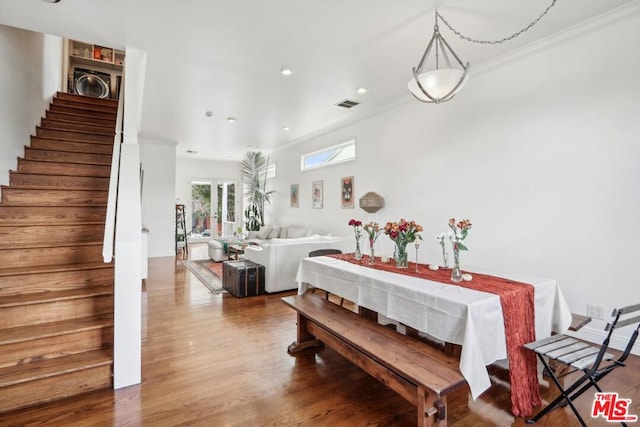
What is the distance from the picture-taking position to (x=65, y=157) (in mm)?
3742

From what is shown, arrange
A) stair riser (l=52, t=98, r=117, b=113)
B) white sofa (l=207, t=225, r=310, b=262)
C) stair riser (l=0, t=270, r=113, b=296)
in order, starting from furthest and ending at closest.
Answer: white sofa (l=207, t=225, r=310, b=262)
stair riser (l=52, t=98, r=117, b=113)
stair riser (l=0, t=270, r=113, b=296)

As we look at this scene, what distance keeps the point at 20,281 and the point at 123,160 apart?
1.30 meters

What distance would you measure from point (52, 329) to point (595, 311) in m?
4.52

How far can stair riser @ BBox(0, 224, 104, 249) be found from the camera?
2811 millimetres

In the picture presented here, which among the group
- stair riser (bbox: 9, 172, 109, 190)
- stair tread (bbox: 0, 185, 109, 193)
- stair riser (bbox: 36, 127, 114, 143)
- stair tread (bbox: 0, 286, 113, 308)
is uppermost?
stair riser (bbox: 36, 127, 114, 143)

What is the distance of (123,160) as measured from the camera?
2.37m

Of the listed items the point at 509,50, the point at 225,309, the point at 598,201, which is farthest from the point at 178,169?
the point at 598,201

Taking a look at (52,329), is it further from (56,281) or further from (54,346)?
(56,281)

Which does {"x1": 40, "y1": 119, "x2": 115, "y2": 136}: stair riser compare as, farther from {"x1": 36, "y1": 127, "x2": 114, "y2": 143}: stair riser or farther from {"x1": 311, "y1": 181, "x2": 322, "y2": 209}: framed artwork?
{"x1": 311, "y1": 181, "x2": 322, "y2": 209}: framed artwork

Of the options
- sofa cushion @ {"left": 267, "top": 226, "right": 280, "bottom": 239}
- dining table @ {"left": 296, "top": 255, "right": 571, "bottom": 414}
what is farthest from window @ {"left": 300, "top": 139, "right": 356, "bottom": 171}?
dining table @ {"left": 296, "top": 255, "right": 571, "bottom": 414}

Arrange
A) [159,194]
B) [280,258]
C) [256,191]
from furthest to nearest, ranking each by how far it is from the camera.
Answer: [256,191] → [159,194] → [280,258]

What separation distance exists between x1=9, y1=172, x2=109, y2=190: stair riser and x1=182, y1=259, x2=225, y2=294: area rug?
6.90 ft

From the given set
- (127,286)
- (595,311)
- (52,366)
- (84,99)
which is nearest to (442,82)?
(595,311)

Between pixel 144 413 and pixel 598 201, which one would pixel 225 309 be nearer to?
pixel 144 413
